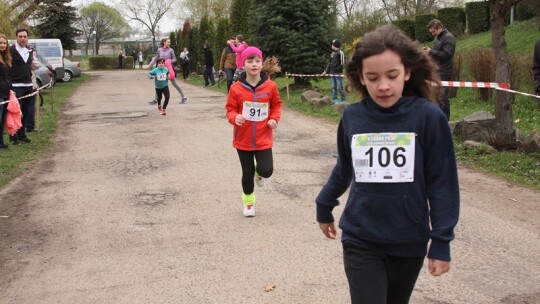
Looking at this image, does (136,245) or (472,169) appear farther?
(472,169)

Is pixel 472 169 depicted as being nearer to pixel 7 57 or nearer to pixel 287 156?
pixel 287 156

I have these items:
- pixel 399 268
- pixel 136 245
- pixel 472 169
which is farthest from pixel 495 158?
pixel 399 268

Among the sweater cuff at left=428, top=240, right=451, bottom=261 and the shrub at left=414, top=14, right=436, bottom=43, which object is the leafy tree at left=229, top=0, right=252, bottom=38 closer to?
the shrub at left=414, top=14, right=436, bottom=43

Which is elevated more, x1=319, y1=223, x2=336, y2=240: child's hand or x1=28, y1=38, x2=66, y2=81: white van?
x1=28, y1=38, x2=66, y2=81: white van

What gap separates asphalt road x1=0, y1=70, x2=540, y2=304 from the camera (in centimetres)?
423

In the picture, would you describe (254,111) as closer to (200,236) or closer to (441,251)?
(200,236)

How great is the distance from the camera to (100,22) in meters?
90.3

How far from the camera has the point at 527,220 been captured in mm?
5867

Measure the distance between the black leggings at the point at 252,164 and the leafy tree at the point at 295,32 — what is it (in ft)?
46.7

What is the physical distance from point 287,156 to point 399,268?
6852 mm

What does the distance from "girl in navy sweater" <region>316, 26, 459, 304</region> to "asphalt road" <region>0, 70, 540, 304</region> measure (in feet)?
4.97

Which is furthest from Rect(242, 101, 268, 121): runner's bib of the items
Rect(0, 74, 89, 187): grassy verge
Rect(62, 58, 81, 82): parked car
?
Rect(62, 58, 81, 82): parked car

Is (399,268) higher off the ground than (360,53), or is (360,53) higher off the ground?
(360,53)

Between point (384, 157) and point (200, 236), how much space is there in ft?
10.8
